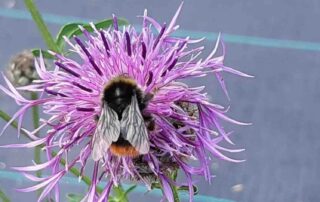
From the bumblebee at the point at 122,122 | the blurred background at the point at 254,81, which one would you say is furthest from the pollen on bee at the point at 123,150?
the blurred background at the point at 254,81

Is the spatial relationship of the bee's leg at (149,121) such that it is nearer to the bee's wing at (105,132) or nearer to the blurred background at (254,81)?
the bee's wing at (105,132)

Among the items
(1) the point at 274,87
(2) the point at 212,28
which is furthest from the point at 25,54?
(2) the point at 212,28

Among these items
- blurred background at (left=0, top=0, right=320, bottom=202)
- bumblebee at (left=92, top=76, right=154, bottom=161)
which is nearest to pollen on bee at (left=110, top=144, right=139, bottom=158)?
bumblebee at (left=92, top=76, right=154, bottom=161)

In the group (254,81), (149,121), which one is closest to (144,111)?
(149,121)

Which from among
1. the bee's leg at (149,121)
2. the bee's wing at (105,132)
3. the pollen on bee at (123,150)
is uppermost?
the bee's leg at (149,121)

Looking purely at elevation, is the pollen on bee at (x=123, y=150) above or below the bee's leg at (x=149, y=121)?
below

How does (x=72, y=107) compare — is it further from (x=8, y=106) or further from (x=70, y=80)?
(x=8, y=106)

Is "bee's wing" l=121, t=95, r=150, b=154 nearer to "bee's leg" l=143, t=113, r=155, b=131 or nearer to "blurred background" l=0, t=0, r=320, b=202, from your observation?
"bee's leg" l=143, t=113, r=155, b=131
